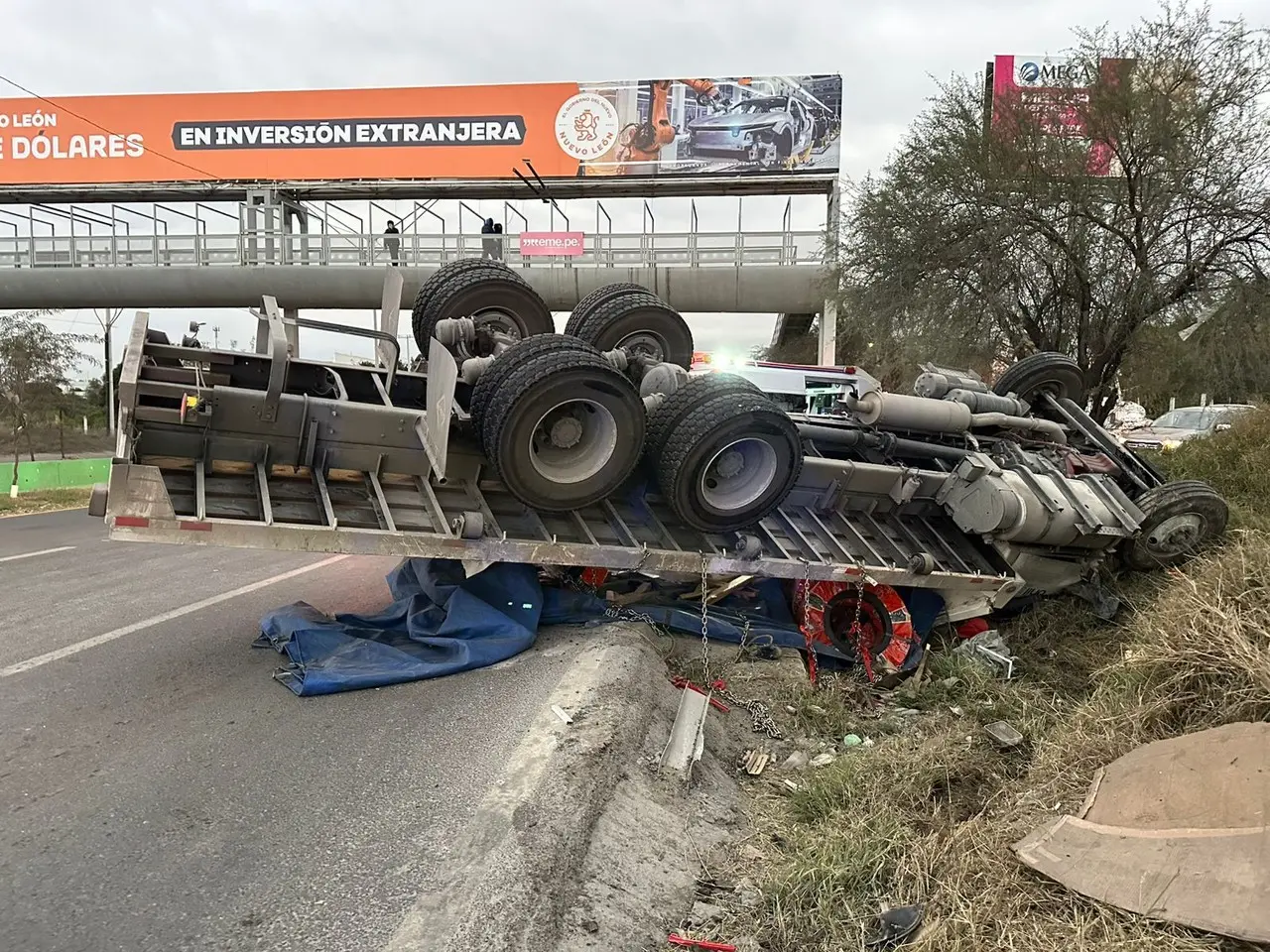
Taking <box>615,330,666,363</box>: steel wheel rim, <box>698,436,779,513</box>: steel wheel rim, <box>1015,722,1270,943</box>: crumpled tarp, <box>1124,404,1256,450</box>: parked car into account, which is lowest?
<box>1015,722,1270,943</box>: crumpled tarp

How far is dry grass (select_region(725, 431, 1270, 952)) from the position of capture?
2318 millimetres

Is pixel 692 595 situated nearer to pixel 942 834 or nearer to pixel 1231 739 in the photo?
pixel 942 834

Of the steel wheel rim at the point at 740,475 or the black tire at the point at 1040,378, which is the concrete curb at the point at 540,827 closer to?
the steel wheel rim at the point at 740,475

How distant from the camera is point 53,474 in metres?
18.5

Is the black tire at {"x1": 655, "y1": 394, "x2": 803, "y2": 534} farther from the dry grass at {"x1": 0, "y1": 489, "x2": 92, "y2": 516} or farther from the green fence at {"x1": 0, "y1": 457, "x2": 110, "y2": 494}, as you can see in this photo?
the green fence at {"x1": 0, "y1": 457, "x2": 110, "y2": 494}

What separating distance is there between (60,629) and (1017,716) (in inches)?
237

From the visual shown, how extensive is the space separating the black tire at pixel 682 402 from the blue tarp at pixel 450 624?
1.20m

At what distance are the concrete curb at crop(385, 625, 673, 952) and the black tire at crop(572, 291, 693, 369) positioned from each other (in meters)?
3.27

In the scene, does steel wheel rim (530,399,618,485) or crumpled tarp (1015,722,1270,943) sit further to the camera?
steel wheel rim (530,399,618,485)

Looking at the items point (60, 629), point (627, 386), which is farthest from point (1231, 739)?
point (60, 629)

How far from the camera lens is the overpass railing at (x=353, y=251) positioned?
2264 centimetres

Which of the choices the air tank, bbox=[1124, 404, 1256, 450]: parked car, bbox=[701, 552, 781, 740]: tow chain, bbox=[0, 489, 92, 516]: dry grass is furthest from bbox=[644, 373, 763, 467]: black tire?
bbox=[0, 489, 92, 516]: dry grass

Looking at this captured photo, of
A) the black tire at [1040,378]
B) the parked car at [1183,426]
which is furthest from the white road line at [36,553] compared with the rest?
the parked car at [1183,426]

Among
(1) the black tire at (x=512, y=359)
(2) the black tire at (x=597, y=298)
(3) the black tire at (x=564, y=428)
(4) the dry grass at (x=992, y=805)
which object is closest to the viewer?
(4) the dry grass at (x=992, y=805)
